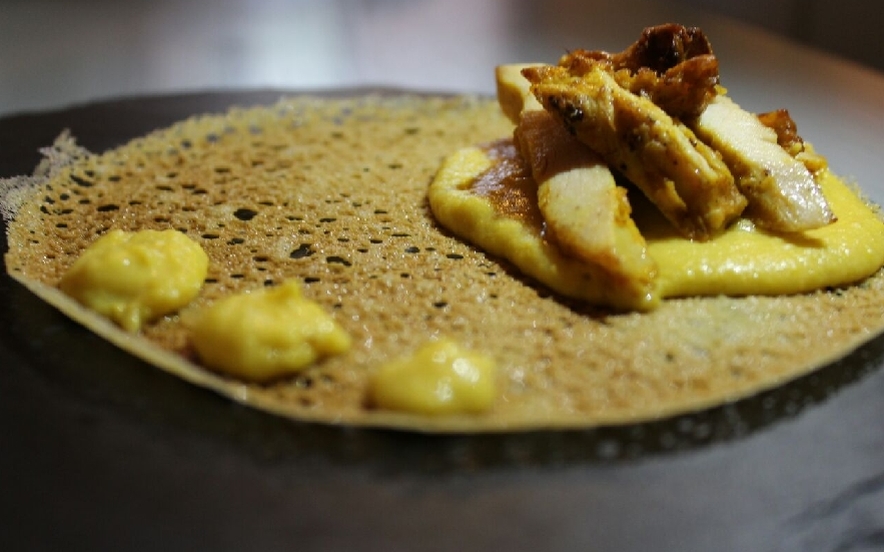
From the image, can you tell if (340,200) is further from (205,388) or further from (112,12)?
(112,12)

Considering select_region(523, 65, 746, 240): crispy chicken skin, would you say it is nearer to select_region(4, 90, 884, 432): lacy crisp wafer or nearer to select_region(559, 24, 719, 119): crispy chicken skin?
select_region(559, 24, 719, 119): crispy chicken skin

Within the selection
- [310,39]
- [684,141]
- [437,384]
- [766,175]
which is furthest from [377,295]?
[310,39]

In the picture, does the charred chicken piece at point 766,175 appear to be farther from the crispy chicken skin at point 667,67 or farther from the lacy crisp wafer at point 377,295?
the lacy crisp wafer at point 377,295

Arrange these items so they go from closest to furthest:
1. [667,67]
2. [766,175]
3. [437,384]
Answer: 1. [437,384]
2. [766,175]
3. [667,67]

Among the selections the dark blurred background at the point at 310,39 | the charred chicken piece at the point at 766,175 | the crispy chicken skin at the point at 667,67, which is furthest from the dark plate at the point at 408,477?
the dark blurred background at the point at 310,39

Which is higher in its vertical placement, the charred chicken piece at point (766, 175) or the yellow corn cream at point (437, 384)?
the charred chicken piece at point (766, 175)

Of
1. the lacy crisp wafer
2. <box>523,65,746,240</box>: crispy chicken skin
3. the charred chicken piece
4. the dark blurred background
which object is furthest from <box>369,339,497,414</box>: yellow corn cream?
the dark blurred background

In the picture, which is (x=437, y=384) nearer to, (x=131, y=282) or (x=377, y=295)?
(x=377, y=295)
